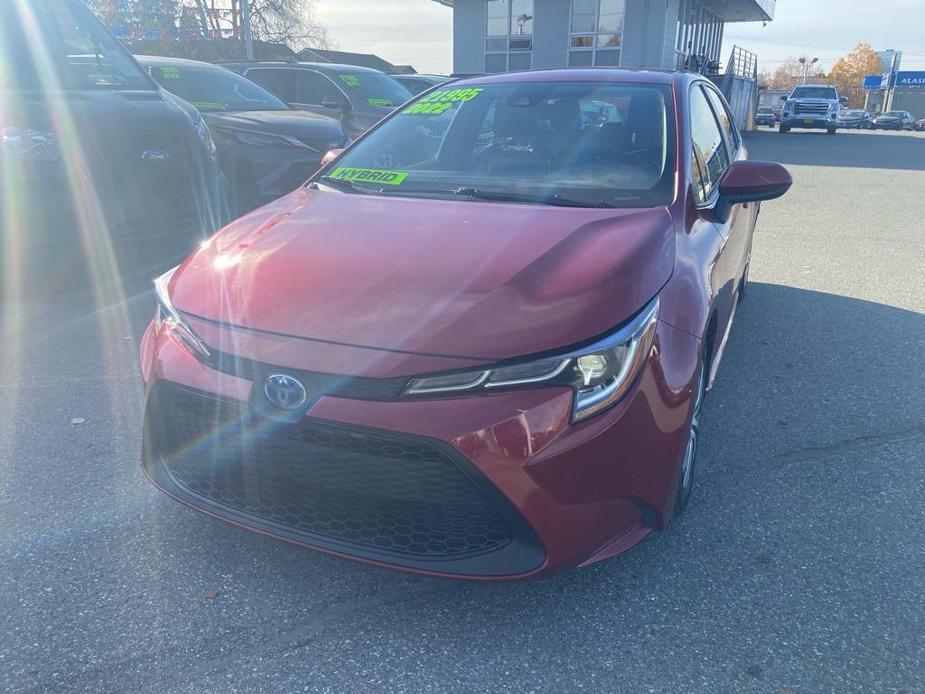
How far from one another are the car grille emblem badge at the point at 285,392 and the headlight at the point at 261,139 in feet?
18.2

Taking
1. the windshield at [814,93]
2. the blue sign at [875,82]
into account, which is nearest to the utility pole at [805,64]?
the blue sign at [875,82]

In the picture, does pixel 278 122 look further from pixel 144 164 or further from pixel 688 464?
pixel 688 464

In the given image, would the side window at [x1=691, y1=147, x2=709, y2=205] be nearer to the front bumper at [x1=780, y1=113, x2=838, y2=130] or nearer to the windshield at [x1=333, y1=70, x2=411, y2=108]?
the windshield at [x1=333, y1=70, x2=411, y2=108]

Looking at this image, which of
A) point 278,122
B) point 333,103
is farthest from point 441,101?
point 333,103

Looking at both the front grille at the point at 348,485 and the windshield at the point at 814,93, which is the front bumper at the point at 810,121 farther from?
the front grille at the point at 348,485

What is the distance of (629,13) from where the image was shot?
984 inches

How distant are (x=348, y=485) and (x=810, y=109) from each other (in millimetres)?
34531

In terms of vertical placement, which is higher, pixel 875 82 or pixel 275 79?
pixel 275 79

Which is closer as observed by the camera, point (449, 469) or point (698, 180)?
point (449, 469)

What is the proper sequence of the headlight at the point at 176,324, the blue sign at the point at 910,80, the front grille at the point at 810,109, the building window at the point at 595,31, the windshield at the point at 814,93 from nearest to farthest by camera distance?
1. the headlight at the point at 176,324
2. the building window at the point at 595,31
3. the front grille at the point at 810,109
4. the windshield at the point at 814,93
5. the blue sign at the point at 910,80

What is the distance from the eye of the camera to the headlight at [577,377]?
1.87 metres

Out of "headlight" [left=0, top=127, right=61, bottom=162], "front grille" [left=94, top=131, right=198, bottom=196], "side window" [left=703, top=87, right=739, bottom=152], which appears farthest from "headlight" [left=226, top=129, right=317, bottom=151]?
"side window" [left=703, top=87, right=739, bottom=152]

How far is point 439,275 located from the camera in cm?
216

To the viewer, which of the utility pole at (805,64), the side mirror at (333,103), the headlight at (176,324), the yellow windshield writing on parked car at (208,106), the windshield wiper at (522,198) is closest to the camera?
the headlight at (176,324)
